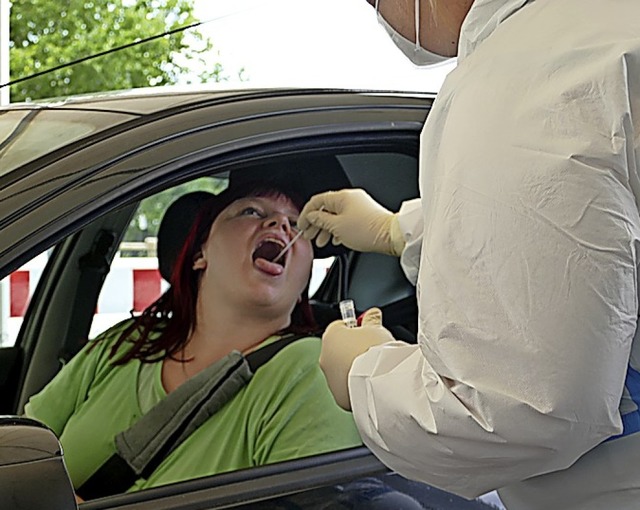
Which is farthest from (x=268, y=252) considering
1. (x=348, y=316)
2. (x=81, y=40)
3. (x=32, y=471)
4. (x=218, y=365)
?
(x=81, y=40)

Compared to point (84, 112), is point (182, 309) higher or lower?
lower

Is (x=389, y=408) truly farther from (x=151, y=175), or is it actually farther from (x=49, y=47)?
(x=49, y=47)

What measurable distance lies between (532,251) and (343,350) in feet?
1.40

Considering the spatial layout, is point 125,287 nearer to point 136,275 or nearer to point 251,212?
point 136,275

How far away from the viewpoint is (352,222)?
73.9 inches

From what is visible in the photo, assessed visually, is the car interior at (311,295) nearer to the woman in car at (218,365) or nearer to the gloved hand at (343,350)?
the woman in car at (218,365)

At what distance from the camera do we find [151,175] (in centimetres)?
140

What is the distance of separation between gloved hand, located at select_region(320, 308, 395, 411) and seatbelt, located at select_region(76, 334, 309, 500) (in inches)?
20.2

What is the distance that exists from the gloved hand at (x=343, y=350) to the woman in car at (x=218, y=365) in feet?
1.21

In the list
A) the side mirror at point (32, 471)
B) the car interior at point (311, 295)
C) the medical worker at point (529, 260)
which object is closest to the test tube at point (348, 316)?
the car interior at point (311, 295)

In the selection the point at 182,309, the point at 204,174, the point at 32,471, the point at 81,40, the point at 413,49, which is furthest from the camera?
the point at 81,40

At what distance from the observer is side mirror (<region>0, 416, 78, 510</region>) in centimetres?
108

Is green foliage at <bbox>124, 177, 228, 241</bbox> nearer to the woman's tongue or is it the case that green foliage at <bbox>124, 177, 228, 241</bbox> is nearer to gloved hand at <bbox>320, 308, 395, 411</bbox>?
the woman's tongue

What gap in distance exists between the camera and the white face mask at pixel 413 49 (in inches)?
50.8
